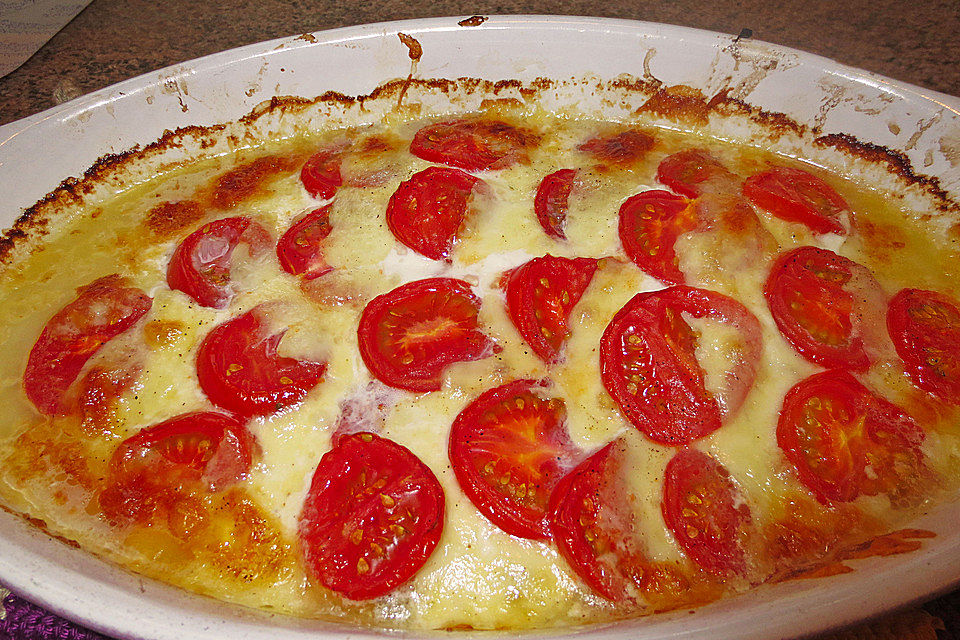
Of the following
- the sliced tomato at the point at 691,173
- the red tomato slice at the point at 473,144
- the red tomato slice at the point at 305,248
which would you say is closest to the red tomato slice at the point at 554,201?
the red tomato slice at the point at 473,144

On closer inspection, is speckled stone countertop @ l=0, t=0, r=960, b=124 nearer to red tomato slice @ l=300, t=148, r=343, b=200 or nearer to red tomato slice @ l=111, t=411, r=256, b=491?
red tomato slice @ l=300, t=148, r=343, b=200

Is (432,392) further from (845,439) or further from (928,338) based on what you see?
(928,338)

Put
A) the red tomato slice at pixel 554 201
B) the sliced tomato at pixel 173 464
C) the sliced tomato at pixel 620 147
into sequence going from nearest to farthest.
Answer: the sliced tomato at pixel 173 464, the red tomato slice at pixel 554 201, the sliced tomato at pixel 620 147

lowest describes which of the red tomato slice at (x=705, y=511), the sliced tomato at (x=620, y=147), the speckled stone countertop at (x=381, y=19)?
the red tomato slice at (x=705, y=511)

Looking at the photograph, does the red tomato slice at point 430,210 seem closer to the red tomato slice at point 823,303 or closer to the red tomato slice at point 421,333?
the red tomato slice at point 421,333

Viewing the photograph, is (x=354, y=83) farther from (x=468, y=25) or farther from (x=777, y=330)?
(x=777, y=330)

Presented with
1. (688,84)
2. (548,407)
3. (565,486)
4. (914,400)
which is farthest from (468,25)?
(914,400)

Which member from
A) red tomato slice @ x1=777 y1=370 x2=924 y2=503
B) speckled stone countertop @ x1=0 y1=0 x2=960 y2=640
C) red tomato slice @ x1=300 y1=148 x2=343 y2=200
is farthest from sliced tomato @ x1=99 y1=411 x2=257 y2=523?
speckled stone countertop @ x1=0 y1=0 x2=960 y2=640
